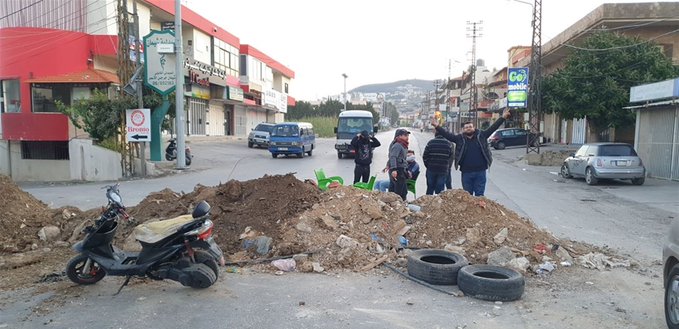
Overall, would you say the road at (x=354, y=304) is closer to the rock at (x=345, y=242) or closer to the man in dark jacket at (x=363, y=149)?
the rock at (x=345, y=242)

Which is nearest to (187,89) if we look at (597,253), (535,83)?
(535,83)

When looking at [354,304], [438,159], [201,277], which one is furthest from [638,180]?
[201,277]

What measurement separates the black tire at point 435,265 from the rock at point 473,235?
2.05 ft

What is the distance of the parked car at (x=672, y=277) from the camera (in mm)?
4348

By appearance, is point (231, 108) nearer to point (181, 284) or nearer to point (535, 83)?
point (535, 83)

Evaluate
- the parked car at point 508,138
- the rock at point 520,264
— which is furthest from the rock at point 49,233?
the parked car at point 508,138

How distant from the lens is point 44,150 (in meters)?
22.0

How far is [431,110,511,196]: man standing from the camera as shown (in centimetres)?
907

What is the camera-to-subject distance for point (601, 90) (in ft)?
80.2

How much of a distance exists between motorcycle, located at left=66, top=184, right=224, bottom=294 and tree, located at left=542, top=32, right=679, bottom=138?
23.7m

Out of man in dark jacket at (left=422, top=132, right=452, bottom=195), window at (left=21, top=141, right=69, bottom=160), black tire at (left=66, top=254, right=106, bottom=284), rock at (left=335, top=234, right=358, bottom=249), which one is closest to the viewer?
black tire at (left=66, top=254, right=106, bottom=284)

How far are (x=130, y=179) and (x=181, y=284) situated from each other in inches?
538

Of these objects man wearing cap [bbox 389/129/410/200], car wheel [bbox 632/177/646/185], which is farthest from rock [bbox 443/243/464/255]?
car wheel [bbox 632/177/646/185]

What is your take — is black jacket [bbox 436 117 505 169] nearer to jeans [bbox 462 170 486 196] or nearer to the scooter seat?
jeans [bbox 462 170 486 196]
